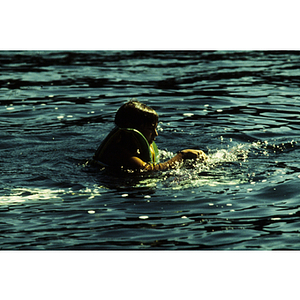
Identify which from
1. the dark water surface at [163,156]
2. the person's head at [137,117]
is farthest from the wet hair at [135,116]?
the dark water surface at [163,156]

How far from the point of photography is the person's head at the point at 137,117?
7086 mm

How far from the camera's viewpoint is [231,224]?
5.74 metres

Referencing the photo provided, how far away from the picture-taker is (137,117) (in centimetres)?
711

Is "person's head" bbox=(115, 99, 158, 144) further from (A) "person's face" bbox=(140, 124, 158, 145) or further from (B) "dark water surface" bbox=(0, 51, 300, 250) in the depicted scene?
(B) "dark water surface" bbox=(0, 51, 300, 250)

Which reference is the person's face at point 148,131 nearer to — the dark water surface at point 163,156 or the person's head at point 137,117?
the person's head at point 137,117

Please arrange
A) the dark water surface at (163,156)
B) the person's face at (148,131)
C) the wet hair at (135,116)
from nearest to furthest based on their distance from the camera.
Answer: the dark water surface at (163,156)
the wet hair at (135,116)
the person's face at (148,131)

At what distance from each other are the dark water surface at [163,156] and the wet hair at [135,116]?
802mm

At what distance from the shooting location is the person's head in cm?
709

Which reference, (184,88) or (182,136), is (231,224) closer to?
(182,136)

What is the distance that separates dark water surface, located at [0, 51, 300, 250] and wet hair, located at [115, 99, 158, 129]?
2.63 ft

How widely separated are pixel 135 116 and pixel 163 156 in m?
1.58

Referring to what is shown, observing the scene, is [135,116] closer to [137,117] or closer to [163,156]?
[137,117]

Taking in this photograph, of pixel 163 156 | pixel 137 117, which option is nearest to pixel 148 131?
pixel 137 117

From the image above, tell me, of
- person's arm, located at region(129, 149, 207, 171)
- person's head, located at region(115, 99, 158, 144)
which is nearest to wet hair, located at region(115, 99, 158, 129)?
person's head, located at region(115, 99, 158, 144)
